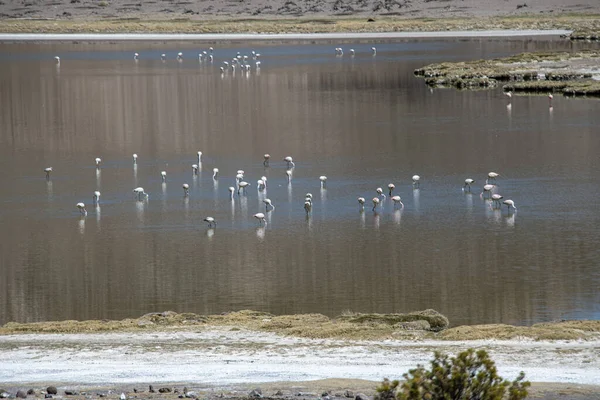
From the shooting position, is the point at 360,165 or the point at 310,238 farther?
the point at 360,165

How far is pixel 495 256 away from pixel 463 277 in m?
2.24

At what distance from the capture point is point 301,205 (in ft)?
105

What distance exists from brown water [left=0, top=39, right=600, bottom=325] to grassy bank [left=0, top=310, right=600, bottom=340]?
1300mm

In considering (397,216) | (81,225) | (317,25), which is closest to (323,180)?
(397,216)

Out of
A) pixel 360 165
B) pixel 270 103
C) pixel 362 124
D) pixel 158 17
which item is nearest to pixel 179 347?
pixel 360 165

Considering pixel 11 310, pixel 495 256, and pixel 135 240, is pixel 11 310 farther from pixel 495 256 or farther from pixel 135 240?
pixel 495 256

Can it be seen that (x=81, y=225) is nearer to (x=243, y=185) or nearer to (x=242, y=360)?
(x=243, y=185)

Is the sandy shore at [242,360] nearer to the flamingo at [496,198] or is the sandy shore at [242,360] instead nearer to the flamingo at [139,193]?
the flamingo at [496,198]

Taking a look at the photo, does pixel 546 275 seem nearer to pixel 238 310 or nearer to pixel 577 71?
pixel 238 310

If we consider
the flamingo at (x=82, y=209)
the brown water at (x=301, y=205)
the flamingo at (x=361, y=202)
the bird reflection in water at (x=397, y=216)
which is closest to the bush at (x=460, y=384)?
the brown water at (x=301, y=205)

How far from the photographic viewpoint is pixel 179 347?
17.9 meters

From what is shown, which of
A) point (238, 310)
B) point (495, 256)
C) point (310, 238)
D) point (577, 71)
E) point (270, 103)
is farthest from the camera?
point (577, 71)

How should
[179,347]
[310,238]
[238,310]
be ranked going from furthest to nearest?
1. [310,238]
2. [238,310]
3. [179,347]

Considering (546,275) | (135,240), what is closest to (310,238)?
(135,240)
